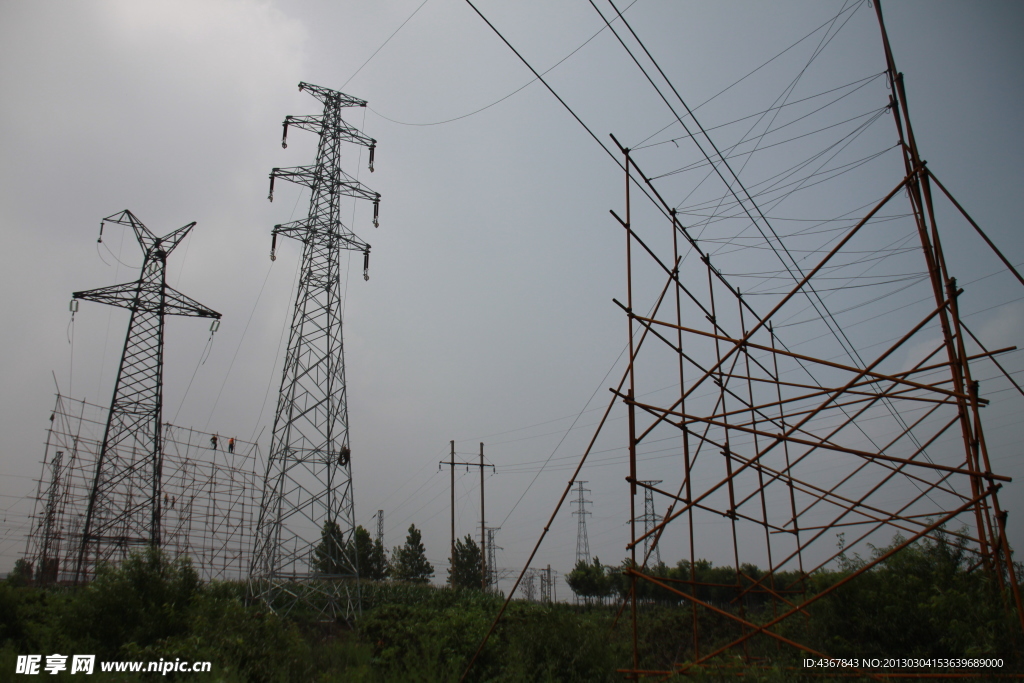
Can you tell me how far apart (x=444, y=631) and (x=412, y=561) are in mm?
43088

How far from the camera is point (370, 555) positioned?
56.2 m

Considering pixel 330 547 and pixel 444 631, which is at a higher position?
pixel 330 547

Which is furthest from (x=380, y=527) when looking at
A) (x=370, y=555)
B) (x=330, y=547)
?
(x=330, y=547)

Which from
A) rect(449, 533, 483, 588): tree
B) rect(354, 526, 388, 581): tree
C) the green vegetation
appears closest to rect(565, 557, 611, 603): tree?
rect(449, 533, 483, 588): tree

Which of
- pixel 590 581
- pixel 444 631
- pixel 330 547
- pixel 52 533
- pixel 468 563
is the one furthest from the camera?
pixel 468 563

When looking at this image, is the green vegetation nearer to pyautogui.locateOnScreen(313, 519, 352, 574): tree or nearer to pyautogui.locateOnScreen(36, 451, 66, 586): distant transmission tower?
pyautogui.locateOnScreen(313, 519, 352, 574): tree

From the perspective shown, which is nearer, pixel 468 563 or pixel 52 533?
pixel 52 533

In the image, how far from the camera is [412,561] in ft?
188

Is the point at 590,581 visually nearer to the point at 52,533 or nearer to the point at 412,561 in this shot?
the point at 412,561

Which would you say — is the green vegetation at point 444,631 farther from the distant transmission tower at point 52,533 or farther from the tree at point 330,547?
the distant transmission tower at point 52,533

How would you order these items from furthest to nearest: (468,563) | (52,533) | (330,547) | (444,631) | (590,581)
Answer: (468,563) → (590,581) → (52,533) → (330,547) → (444,631)

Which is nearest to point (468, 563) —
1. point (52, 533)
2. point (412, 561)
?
point (412, 561)

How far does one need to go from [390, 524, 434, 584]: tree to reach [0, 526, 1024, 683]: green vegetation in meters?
39.3

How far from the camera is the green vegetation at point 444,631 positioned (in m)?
11.5
